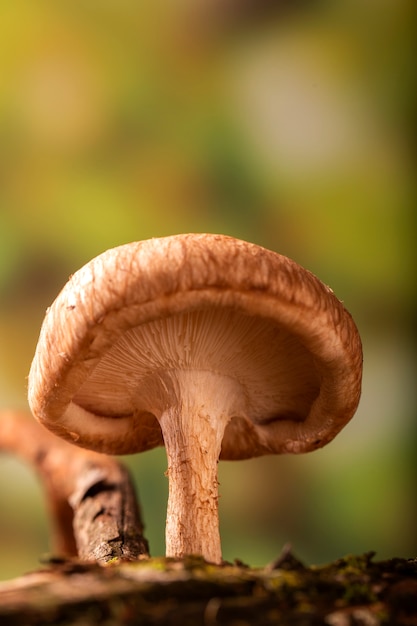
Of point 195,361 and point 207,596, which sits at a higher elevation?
point 195,361

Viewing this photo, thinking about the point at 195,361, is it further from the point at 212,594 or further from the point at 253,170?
the point at 253,170

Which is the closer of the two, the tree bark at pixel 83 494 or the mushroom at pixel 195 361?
the mushroom at pixel 195 361

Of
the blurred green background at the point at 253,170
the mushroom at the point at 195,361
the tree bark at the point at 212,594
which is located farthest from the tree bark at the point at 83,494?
the blurred green background at the point at 253,170

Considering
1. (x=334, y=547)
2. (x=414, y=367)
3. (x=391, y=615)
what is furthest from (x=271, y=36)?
(x=391, y=615)

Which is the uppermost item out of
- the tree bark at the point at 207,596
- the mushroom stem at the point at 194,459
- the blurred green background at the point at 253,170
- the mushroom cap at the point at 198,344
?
the blurred green background at the point at 253,170

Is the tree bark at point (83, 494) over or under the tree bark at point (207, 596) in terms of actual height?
over

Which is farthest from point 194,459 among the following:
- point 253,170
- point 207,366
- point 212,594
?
point 253,170

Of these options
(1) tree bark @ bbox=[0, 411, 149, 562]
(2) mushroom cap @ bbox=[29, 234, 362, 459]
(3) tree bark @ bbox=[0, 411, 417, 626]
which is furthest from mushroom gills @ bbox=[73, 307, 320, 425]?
(3) tree bark @ bbox=[0, 411, 417, 626]

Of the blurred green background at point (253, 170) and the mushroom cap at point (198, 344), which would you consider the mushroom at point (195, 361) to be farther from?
the blurred green background at point (253, 170)
